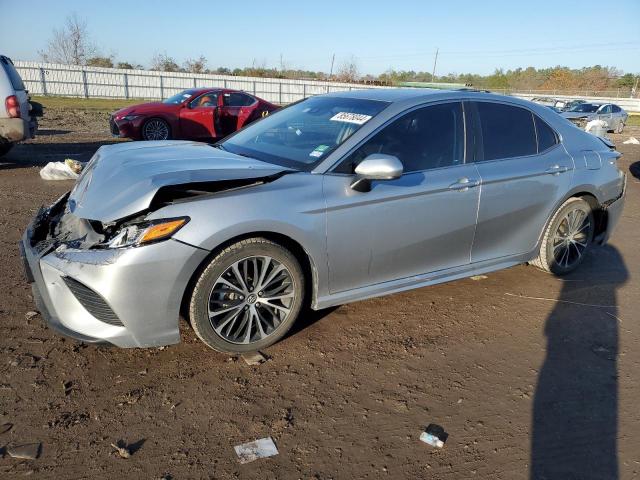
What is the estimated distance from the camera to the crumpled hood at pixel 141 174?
281 centimetres

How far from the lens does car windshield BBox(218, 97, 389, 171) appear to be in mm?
3508

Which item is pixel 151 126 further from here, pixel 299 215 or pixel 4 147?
pixel 299 215

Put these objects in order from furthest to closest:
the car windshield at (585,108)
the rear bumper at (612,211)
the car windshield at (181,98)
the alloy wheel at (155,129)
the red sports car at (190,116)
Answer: the car windshield at (585,108), the car windshield at (181,98), the alloy wheel at (155,129), the red sports car at (190,116), the rear bumper at (612,211)

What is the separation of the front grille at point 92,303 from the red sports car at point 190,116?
10.7 meters

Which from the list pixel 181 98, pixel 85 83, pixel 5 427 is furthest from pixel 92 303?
pixel 85 83

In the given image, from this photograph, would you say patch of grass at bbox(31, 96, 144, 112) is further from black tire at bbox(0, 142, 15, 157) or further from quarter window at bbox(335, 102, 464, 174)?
quarter window at bbox(335, 102, 464, 174)

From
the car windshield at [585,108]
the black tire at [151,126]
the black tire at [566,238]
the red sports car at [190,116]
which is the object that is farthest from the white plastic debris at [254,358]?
the car windshield at [585,108]

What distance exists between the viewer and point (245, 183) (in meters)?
3.06

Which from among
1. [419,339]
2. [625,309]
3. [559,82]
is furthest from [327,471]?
[559,82]

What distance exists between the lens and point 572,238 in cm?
478

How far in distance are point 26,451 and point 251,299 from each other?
1378mm

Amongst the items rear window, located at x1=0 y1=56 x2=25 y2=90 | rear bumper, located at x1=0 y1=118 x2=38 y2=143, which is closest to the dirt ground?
rear bumper, located at x1=0 y1=118 x2=38 y2=143

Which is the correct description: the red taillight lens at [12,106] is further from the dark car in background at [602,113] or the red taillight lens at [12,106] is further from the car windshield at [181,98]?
the dark car in background at [602,113]

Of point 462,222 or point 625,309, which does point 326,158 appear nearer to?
point 462,222
